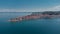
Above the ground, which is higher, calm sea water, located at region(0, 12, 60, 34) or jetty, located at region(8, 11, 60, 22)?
jetty, located at region(8, 11, 60, 22)

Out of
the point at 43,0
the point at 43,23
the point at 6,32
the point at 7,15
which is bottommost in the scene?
the point at 6,32

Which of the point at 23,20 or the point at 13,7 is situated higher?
the point at 13,7

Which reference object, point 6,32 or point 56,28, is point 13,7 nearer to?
point 6,32

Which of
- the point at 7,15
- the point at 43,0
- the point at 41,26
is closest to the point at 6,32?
the point at 7,15

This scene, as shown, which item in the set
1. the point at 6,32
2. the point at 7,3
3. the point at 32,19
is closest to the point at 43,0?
the point at 32,19

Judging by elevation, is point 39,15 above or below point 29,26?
above

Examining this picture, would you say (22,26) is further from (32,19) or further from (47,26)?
(47,26)

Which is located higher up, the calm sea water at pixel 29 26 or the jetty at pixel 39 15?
the jetty at pixel 39 15
